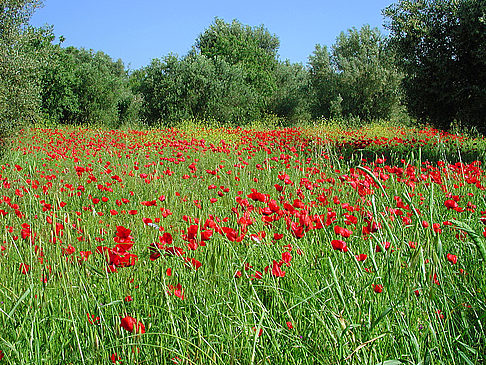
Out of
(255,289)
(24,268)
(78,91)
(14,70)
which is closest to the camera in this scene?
(24,268)

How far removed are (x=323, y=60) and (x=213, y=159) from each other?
28.1 m

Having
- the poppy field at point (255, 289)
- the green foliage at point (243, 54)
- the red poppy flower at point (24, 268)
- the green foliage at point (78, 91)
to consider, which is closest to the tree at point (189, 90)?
the green foliage at point (78, 91)

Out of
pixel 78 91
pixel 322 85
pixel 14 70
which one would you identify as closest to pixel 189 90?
pixel 78 91

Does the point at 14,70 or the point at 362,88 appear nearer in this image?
the point at 14,70

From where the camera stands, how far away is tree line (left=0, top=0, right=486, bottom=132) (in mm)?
9414

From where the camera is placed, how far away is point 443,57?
10.1 metres

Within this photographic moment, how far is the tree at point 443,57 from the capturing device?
9.56 meters

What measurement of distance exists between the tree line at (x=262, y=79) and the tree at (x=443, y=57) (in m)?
0.03

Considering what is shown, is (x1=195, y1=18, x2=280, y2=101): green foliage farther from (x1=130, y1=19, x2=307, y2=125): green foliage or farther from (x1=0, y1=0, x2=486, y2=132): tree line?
(x1=130, y1=19, x2=307, y2=125): green foliage

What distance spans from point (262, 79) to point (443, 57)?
19.2m

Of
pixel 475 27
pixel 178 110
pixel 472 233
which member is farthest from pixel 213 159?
pixel 178 110

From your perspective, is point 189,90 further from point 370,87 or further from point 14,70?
point 370,87

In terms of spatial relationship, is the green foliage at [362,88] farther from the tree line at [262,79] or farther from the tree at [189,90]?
the tree at [189,90]

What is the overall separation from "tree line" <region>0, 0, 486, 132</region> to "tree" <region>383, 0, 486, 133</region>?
0.03 meters
